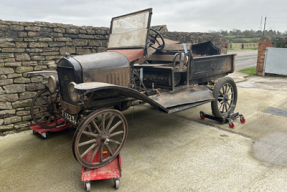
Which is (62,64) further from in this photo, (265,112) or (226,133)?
(265,112)

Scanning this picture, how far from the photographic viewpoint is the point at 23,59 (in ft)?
14.1

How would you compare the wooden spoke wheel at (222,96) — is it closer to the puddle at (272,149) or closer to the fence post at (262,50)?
the puddle at (272,149)

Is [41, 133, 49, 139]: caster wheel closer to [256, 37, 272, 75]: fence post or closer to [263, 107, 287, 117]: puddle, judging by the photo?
[263, 107, 287, 117]: puddle

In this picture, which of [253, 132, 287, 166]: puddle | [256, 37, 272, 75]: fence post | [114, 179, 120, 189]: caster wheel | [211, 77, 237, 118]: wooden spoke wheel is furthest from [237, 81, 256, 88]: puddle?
[114, 179, 120, 189]: caster wheel

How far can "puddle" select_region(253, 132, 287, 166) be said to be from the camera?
306cm

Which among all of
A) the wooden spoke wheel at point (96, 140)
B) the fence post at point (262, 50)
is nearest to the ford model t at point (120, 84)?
the wooden spoke wheel at point (96, 140)

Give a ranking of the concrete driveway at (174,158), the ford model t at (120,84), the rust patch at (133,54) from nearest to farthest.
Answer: the concrete driveway at (174,158)
the ford model t at (120,84)
the rust patch at (133,54)

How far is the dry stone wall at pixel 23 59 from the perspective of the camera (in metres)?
4.11

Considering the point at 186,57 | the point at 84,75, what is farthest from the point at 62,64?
the point at 186,57

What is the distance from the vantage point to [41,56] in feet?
14.8

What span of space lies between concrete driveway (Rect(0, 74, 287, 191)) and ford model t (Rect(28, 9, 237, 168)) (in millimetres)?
326

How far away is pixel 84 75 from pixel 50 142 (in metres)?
1.61

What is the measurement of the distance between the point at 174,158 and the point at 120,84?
146 centimetres

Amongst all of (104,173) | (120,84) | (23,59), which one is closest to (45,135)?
(23,59)
